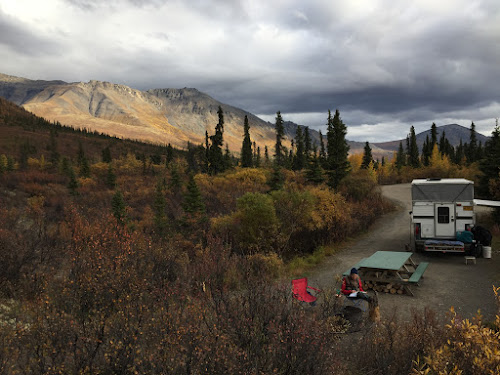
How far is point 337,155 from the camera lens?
31.3 m

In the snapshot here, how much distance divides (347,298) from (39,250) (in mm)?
8743

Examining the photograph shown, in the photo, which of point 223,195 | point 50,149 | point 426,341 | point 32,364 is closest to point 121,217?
point 223,195

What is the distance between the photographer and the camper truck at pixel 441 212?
12328 mm

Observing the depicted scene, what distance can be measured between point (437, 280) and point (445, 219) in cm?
385

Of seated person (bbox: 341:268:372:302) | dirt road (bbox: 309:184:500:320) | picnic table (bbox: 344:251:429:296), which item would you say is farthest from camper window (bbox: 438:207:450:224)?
seated person (bbox: 341:268:372:302)

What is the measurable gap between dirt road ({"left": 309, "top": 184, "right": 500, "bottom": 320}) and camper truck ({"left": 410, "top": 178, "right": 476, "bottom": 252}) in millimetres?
686

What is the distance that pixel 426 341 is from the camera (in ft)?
14.7

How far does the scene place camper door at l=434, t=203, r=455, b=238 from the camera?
12.5m

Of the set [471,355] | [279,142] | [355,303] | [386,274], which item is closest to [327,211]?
[386,274]

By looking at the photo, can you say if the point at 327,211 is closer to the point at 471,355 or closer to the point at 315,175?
the point at 471,355

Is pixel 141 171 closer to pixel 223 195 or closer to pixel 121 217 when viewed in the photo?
pixel 223 195

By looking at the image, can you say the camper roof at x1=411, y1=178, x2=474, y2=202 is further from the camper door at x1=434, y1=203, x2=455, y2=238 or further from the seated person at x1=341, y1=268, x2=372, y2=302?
the seated person at x1=341, y1=268, x2=372, y2=302

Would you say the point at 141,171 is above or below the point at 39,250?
above

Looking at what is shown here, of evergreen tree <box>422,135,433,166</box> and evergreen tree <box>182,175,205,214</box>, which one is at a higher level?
evergreen tree <box>422,135,433,166</box>
